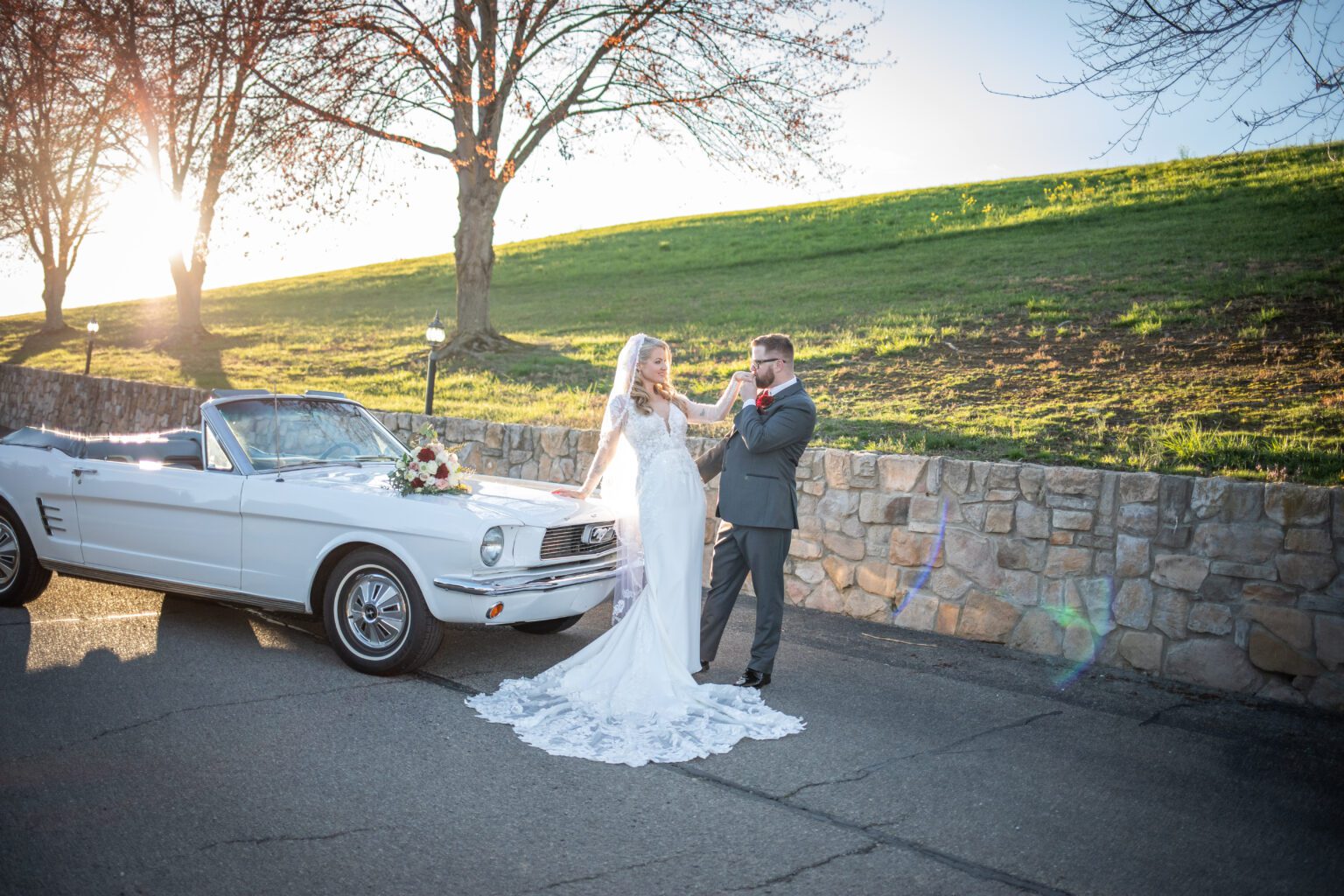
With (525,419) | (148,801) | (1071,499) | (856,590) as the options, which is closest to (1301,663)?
(1071,499)

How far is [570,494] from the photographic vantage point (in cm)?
690

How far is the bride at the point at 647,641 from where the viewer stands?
16.9 ft

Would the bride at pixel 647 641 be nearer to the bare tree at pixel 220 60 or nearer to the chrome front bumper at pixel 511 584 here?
the chrome front bumper at pixel 511 584

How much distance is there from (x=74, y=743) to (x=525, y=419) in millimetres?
8827

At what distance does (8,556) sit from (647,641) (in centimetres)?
504

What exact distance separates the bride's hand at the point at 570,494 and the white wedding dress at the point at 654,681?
567 millimetres

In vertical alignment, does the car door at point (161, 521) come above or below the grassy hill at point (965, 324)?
below

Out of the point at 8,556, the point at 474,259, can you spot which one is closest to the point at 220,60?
the point at 474,259

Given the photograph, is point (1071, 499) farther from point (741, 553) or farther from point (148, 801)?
point (148, 801)

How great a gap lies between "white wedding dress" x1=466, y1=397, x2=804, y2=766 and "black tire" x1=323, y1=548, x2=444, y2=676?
1.88ft

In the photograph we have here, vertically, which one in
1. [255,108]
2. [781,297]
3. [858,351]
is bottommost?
[858,351]

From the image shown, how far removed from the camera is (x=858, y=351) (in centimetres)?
1538

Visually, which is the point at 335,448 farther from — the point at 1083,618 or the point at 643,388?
the point at 1083,618

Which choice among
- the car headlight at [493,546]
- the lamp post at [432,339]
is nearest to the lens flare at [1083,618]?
the car headlight at [493,546]
